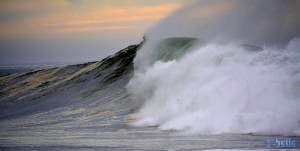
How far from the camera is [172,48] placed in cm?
1748

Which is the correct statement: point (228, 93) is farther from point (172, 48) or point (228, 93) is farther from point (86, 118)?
point (172, 48)

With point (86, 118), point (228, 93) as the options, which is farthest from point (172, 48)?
point (228, 93)

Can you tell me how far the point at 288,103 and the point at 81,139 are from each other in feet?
15.5

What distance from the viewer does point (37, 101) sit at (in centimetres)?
1991

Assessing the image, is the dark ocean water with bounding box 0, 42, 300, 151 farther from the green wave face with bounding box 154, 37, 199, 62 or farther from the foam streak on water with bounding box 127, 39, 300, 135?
the green wave face with bounding box 154, 37, 199, 62

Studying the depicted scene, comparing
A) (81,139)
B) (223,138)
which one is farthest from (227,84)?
(81,139)

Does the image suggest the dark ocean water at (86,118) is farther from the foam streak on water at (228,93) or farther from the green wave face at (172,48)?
the green wave face at (172,48)

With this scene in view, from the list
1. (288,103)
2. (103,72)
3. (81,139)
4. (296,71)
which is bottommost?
(81,139)

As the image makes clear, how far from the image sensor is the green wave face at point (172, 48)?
16.2 metres

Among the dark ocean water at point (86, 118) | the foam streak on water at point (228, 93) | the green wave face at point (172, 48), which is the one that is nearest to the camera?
the dark ocean water at point (86, 118)

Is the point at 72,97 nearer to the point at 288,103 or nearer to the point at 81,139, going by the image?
the point at 81,139

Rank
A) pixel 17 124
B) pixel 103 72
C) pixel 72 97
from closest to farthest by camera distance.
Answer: pixel 17 124, pixel 72 97, pixel 103 72

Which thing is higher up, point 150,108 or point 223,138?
point 150,108

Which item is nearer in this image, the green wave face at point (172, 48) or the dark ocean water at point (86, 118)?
the dark ocean water at point (86, 118)
